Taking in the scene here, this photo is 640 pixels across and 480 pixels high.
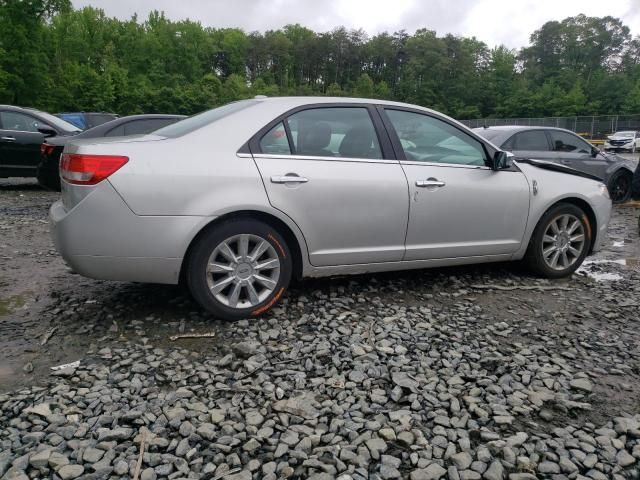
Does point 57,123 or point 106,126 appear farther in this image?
point 57,123

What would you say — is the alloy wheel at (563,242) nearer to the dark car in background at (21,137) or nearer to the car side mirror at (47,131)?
the car side mirror at (47,131)

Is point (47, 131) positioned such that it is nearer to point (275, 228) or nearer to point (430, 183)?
point (275, 228)

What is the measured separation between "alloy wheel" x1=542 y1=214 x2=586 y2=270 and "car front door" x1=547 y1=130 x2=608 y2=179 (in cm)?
441

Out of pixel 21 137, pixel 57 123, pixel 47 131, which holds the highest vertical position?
pixel 57 123

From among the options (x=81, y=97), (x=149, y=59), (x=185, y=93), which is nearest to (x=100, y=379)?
(x=81, y=97)

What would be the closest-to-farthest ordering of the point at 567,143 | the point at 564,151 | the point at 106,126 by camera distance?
the point at 106,126 < the point at 564,151 < the point at 567,143

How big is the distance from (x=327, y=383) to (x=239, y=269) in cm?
112

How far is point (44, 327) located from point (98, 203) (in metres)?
0.99

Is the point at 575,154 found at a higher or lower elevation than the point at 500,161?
lower

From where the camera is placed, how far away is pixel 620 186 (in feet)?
33.9

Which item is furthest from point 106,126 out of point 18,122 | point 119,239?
point 119,239

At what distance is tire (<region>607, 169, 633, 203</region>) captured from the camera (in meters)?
10.1

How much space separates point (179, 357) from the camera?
3.18 m

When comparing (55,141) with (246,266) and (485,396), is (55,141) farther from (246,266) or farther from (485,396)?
(485,396)
